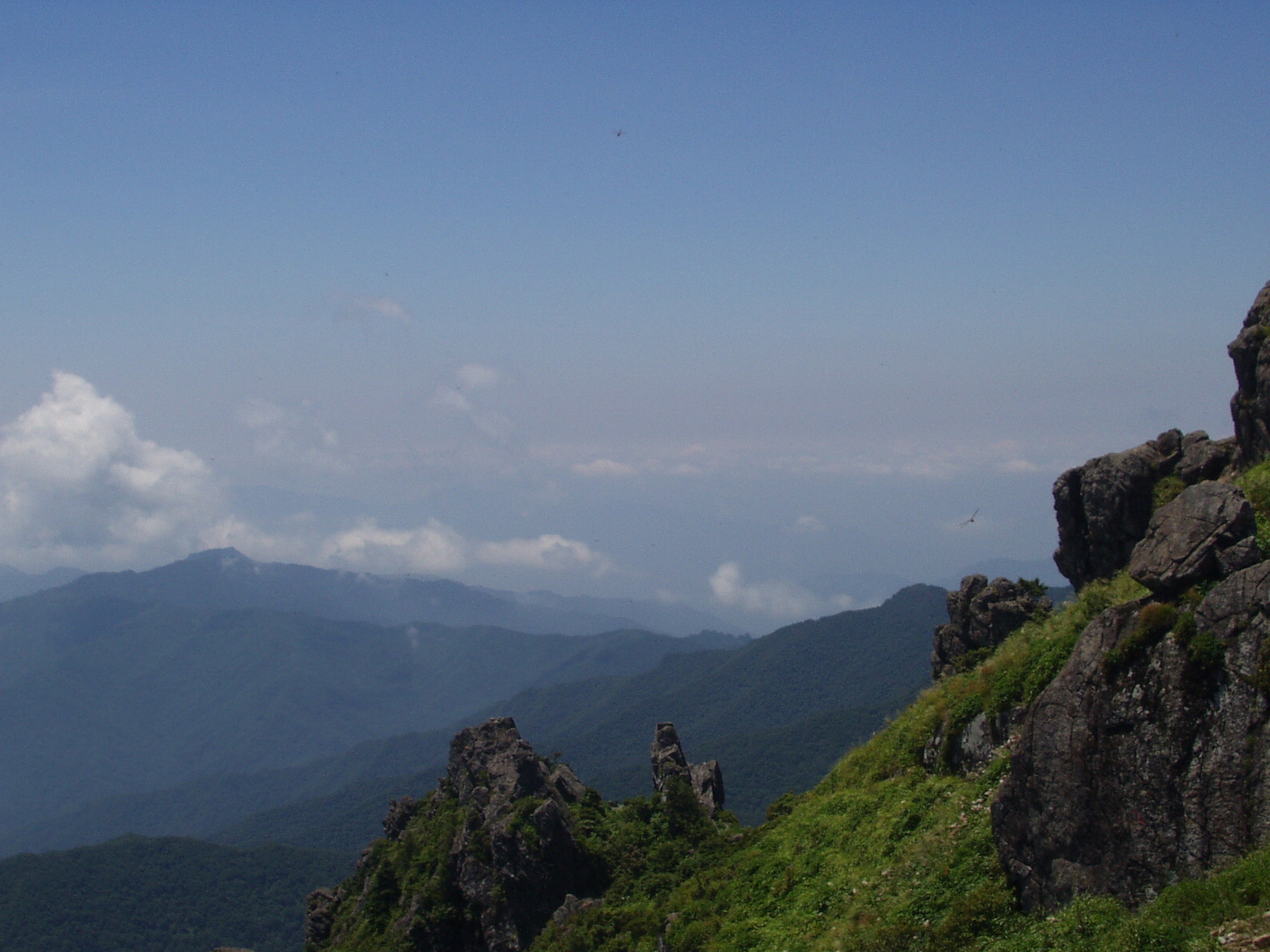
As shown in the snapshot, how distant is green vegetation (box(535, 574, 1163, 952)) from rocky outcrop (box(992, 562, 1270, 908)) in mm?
1128

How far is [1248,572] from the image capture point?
16531mm

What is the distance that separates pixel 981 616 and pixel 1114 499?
969 centimetres

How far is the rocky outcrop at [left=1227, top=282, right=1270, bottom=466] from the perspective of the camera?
1024 inches

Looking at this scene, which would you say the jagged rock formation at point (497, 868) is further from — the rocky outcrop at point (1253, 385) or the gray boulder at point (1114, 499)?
the rocky outcrop at point (1253, 385)

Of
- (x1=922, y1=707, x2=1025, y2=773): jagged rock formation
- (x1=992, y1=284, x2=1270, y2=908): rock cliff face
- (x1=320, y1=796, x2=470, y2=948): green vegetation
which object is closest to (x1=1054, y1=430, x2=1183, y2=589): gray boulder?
(x1=922, y1=707, x2=1025, y2=773): jagged rock formation

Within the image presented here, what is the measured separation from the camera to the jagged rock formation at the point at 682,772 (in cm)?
6025

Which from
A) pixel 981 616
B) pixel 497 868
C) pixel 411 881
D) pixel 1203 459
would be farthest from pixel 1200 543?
pixel 411 881

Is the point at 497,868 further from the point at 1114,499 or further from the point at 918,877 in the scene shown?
the point at 1114,499

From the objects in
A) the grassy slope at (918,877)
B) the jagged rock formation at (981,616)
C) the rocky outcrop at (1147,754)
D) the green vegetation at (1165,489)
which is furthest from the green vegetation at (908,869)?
the green vegetation at (1165,489)

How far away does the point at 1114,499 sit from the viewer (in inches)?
1255

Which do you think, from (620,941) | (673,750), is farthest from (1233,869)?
(673,750)

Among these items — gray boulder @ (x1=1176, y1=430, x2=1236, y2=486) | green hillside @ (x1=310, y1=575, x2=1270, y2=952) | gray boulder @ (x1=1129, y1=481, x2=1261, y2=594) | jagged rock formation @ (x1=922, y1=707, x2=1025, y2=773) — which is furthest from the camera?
gray boulder @ (x1=1176, y1=430, x2=1236, y2=486)

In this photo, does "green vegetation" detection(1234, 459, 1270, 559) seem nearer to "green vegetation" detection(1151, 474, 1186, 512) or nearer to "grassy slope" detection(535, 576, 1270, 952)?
"grassy slope" detection(535, 576, 1270, 952)

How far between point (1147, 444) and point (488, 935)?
45925 mm
